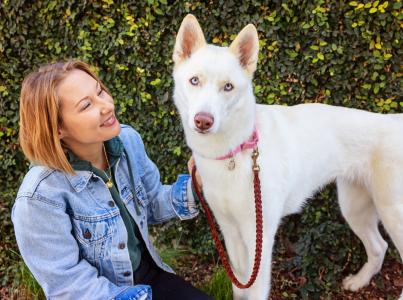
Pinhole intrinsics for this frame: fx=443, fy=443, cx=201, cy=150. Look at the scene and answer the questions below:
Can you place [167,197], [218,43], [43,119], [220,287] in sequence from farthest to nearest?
[218,43] → [220,287] → [167,197] → [43,119]

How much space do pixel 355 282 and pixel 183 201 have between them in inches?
59.9

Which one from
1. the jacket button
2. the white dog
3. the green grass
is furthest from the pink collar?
the green grass

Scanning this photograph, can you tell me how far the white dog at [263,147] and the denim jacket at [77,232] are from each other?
466 millimetres

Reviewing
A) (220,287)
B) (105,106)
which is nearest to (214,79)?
(105,106)

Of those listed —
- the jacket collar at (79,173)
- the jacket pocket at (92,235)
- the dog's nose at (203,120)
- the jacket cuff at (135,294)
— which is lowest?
the jacket cuff at (135,294)

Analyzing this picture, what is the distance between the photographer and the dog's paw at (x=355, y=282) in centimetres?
312

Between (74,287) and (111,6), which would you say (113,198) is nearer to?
(74,287)

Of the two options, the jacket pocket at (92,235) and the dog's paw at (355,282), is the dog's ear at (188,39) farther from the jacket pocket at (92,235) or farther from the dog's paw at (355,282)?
the dog's paw at (355,282)

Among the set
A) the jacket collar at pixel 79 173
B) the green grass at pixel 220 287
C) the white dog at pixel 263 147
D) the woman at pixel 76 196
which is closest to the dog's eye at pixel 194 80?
the white dog at pixel 263 147

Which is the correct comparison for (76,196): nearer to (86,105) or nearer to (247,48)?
(86,105)

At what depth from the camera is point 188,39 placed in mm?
2252

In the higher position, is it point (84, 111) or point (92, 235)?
point (84, 111)

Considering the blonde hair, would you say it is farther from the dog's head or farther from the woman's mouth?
the dog's head

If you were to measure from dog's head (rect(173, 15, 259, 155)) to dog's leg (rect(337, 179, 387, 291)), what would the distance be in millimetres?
1066
